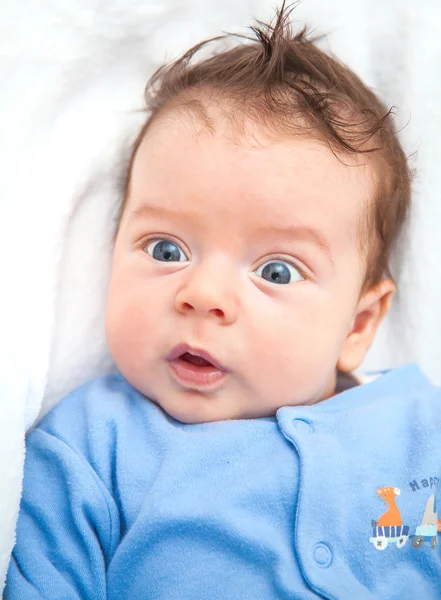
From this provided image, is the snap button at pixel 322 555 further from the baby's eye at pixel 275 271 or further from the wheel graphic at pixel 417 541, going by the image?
the baby's eye at pixel 275 271

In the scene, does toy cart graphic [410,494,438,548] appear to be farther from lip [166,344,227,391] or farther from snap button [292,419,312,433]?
lip [166,344,227,391]

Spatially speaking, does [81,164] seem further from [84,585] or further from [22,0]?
[84,585]

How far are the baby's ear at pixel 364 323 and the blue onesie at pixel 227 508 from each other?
0.54 feet

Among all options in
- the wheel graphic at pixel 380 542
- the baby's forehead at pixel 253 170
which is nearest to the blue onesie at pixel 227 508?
the wheel graphic at pixel 380 542

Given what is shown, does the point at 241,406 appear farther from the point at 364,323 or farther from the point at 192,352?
the point at 364,323

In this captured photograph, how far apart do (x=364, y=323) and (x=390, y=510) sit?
1.48 feet

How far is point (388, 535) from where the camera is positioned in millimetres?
1390

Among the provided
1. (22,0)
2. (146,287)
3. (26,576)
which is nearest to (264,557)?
(26,576)

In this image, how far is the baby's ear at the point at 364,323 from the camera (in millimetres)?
1649

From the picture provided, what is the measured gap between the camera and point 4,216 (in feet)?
4.99

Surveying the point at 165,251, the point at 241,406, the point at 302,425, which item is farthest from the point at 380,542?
the point at 165,251

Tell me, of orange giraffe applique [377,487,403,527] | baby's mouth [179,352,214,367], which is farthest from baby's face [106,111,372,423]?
orange giraffe applique [377,487,403,527]

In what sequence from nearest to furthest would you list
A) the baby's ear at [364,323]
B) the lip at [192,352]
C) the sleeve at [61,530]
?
the sleeve at [61,530]
the lip at [192,352]
the baby's ear at [364,323]

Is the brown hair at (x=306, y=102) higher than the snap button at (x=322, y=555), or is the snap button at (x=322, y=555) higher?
the brown hair at (x=306, y=102)
